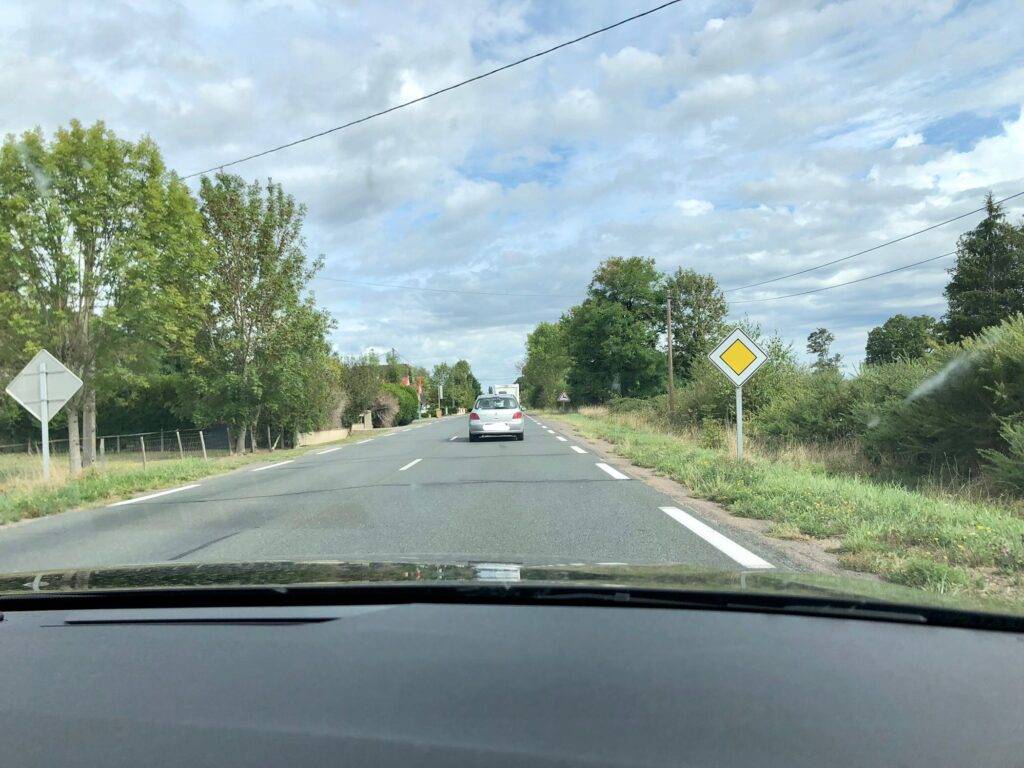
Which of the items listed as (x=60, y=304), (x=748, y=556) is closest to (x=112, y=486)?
(x=60, y=304)

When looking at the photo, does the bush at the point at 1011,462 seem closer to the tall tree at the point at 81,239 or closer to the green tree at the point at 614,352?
the tall tree at the point at 81,239

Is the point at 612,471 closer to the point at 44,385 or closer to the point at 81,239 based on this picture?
the point at 44,385

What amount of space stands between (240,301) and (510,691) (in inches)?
1181

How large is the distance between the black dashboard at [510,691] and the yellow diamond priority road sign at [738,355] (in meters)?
11.6

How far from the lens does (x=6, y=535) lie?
→ 951 cm

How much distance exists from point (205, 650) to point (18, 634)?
0.78m

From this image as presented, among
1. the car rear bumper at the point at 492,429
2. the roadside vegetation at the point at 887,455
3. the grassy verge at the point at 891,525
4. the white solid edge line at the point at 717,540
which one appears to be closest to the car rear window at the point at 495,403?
the car rear bumper at the point at 492,429

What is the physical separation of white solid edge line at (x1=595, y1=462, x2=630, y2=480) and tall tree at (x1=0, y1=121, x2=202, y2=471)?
1356 cm

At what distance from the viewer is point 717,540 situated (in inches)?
285

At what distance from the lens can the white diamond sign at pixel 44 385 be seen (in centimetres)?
1434

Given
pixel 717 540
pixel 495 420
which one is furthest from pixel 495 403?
pixel 717 540

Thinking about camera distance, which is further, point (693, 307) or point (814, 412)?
point (693, 307)

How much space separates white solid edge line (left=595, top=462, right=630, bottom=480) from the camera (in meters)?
13.4

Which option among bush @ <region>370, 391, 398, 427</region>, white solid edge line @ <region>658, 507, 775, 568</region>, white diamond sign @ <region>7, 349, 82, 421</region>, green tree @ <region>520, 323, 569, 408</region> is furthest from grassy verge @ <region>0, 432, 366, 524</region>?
green tree @ <region>520, 323, 569, 408</region>
